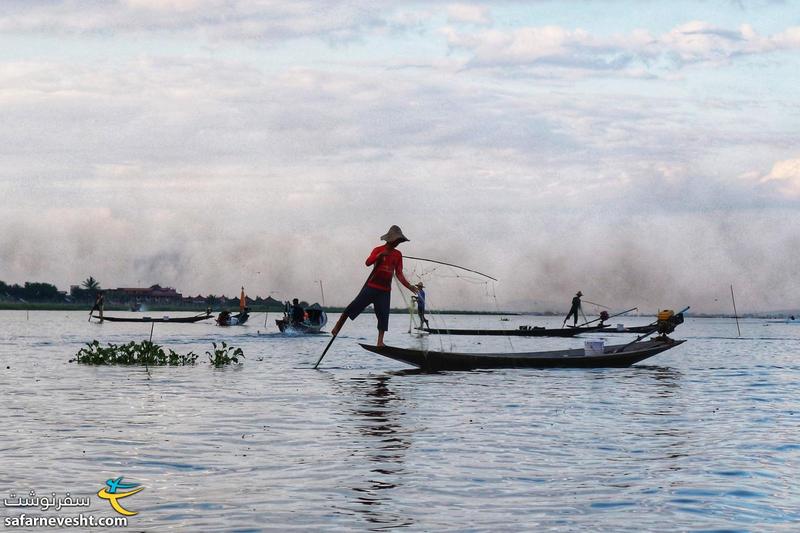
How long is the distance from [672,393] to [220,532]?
1474 cm

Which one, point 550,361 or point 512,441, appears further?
point 550,361

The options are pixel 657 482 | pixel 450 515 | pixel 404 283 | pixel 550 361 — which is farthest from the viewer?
pixel 550 361

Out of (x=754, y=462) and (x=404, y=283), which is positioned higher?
(x=404, y=283)

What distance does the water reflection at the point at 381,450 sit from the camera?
26.6 feet

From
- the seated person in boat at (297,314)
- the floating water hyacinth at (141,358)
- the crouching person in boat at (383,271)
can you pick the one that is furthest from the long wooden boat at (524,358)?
the seated person in boat at (297,314)

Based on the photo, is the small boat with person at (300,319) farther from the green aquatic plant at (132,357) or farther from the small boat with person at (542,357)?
the small boat with person at (542,357)

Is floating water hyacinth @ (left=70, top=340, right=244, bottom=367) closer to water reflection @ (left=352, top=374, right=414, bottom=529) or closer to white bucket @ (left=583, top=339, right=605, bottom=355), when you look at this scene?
water reflection @ (left=352, top=374, right=414, bottom=529)

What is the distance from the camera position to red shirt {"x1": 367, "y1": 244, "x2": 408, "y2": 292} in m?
23.0

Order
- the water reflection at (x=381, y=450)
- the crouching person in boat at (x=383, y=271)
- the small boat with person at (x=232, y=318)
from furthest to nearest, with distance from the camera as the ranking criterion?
1. the small boat with person at (x=232, y=318)
2. the crouching person in boat at (x=383, y=271)
3. the water reflection at (x=381, y=450)

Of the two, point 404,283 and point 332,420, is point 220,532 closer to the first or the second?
point 332,420

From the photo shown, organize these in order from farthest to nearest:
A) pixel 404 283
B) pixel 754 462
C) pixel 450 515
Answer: pixel 404 283, pixel 754 462, pixel 450 515

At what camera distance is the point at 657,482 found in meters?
9.67

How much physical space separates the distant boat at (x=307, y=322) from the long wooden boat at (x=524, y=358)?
89.5 ft

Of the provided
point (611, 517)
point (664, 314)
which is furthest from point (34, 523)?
point (664, 314)
